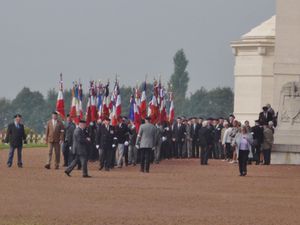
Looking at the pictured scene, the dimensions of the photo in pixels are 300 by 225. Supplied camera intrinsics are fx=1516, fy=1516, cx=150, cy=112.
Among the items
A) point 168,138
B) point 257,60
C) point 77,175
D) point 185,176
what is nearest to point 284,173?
point 185,176

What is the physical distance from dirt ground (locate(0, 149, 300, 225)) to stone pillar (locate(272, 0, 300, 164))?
9.26 feet

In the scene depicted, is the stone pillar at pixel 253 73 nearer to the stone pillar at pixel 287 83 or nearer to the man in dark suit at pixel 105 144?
the stone pillar at pixel 287 83

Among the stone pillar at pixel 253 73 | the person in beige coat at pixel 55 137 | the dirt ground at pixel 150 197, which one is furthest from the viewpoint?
the stone pillar at pixel 253 73

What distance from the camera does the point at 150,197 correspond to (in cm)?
3059

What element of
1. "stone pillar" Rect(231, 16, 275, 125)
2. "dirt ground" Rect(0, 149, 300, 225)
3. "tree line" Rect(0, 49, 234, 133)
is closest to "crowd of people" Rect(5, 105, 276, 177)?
"dirt ground" Rect(0, 149, 300, 225)

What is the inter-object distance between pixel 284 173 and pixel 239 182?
17.2 ft

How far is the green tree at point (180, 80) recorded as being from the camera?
168 m

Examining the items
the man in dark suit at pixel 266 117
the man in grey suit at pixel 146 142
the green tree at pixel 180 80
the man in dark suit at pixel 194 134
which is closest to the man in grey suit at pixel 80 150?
the man in grey suit at pixel 146 142

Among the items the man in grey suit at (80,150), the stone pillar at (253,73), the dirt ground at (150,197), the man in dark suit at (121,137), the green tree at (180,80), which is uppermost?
the green tree at (180,80)

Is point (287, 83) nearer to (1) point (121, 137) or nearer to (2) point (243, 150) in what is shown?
(1) point (121, 137)

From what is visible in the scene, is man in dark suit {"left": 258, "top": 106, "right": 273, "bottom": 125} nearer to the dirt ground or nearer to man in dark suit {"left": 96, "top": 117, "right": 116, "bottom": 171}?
the dirt ground

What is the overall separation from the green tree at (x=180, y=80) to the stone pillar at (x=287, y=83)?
380 ft

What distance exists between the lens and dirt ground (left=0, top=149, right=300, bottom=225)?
2570 cm

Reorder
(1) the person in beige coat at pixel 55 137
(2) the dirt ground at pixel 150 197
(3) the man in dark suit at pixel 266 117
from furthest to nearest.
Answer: (3) the man in dark suit at pixel 266 117 → (1) the person in beige coat at pixel 55 137 → (2) the dirt ground at pixel 150 197
